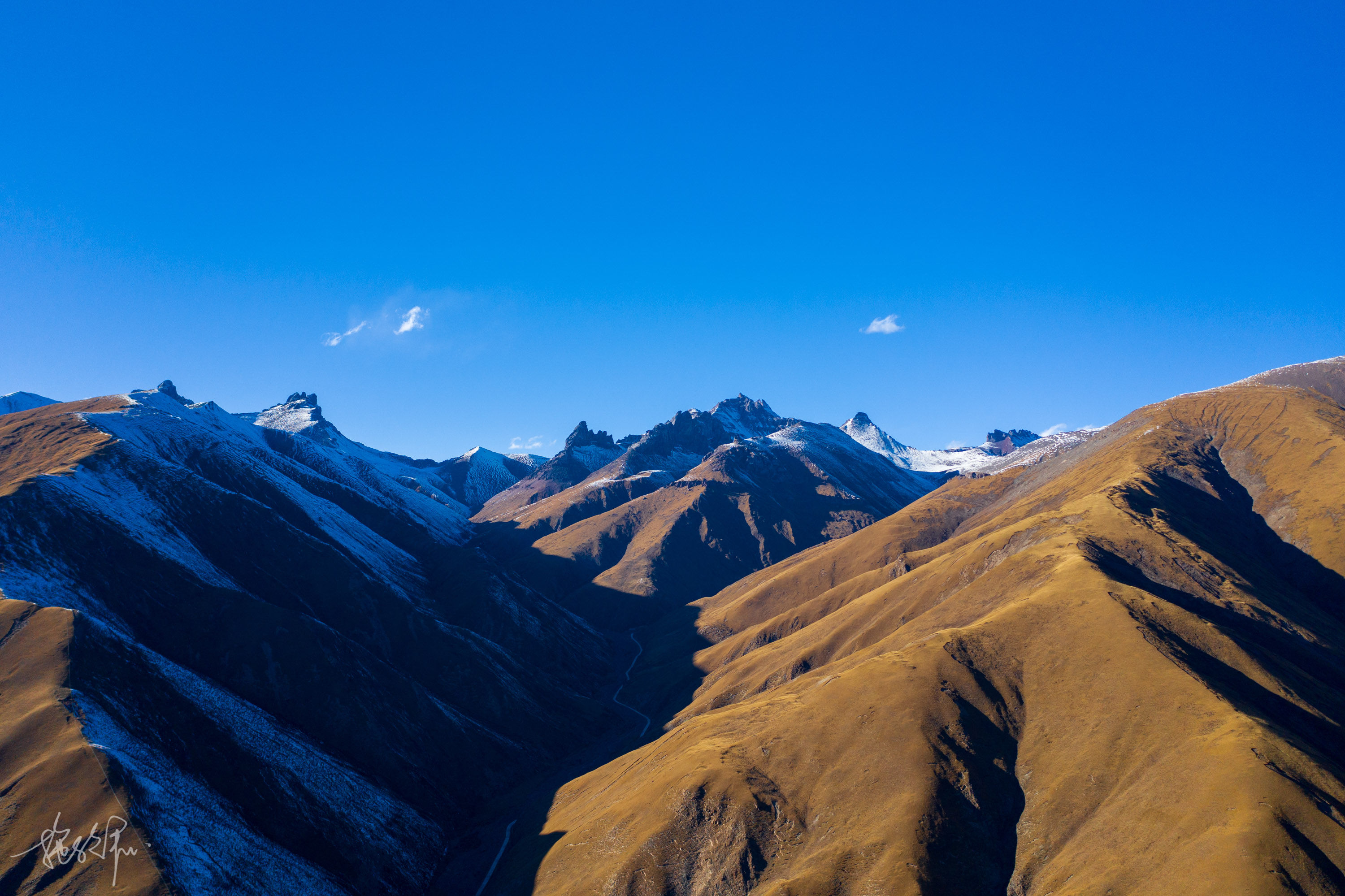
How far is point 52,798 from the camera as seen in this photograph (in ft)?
329

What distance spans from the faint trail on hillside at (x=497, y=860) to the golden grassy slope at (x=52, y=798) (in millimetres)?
67969

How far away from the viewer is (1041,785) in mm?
119188

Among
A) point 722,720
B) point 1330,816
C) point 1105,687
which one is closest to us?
point 1330,816

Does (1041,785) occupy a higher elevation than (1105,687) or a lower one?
lower

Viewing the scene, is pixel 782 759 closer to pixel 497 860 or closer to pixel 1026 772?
pixel 1026 772

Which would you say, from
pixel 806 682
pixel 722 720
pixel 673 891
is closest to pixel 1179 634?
pixel 806 682

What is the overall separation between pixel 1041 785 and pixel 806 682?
218 ft

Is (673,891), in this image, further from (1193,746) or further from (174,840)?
(1193,746)
